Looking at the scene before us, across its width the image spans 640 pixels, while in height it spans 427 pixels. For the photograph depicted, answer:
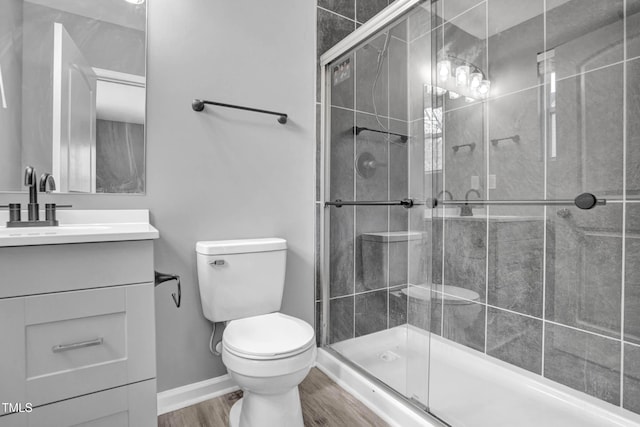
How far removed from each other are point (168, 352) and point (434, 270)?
50.1 inches

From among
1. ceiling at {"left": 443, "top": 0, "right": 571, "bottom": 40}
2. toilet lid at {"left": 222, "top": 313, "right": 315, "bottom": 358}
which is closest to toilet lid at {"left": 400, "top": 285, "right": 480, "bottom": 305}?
toilet lid at {"left": 222, "top": 313, "right": 315, "bottom": 358}

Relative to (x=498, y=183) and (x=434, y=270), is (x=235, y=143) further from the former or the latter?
(x=498, y=183)

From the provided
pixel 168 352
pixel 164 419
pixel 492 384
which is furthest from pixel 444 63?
pixel 164 419

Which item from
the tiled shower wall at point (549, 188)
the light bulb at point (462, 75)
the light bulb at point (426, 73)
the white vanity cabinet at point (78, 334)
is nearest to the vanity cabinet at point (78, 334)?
the white vanity cabinet at point (78, 334)

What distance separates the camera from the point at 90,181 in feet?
4.41

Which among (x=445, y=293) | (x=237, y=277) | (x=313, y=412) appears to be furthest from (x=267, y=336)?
(x=445, y=293)

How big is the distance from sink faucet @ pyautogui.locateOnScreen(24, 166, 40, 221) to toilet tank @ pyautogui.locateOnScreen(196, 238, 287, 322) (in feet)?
1.91

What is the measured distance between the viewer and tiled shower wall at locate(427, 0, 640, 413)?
4.03 ft

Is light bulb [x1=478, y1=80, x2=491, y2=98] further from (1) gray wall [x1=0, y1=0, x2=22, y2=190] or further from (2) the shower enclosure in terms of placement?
(1) gray wall [x1=0, y1=0, x2=22, y2=190]

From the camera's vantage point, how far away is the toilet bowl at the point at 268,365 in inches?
44.6

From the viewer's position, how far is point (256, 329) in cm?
136

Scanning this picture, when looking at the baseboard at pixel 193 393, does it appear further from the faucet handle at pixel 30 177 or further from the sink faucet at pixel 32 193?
the faucet handle at pixel 30 177

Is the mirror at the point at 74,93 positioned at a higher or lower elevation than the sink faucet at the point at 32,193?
higher

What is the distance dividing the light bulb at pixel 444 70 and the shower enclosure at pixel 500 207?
0.4 inches
